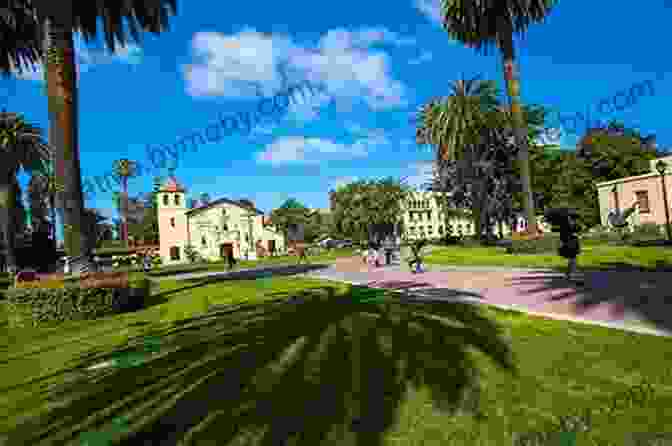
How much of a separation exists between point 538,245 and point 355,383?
59.0 ft

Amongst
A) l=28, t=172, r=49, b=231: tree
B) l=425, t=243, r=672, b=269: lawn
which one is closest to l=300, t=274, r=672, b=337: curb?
l=425, t=243, r=672, b=269: lawn

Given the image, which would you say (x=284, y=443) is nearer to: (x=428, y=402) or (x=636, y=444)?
(x=428, y=402)

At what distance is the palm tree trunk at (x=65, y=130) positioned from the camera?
39.5 ft

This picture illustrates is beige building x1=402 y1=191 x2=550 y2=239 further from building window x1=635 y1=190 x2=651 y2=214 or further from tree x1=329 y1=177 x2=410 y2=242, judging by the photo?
building window x1=635 y1=190 x2=651 y2=214

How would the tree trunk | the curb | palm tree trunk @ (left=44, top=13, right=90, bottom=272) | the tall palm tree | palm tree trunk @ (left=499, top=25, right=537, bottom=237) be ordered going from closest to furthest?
the curb, palm tree trunk @ (left=44, top=13, right=90, bottom=272), palm tree trunk @ (left=499, top=25, right=537, bottom=237), the tree trunk, the tall palm tree

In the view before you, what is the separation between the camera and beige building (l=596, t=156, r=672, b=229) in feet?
85.7

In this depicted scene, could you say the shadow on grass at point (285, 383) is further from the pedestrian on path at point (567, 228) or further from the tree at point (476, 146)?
the tree at point (476, 146)

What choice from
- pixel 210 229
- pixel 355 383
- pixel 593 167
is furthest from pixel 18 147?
pixel 593 167

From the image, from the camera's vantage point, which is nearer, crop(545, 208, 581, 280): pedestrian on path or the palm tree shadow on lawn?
the palm tree shadow on lawn

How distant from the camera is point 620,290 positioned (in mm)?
8242

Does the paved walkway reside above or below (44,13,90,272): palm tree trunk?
below

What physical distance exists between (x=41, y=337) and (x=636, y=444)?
37.5 ft

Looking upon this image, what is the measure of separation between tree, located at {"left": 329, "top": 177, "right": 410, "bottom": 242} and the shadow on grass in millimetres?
59701

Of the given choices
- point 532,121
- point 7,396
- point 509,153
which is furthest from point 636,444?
point 532,121
